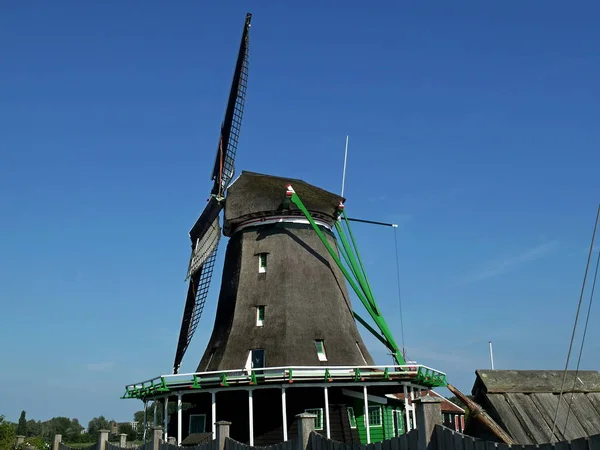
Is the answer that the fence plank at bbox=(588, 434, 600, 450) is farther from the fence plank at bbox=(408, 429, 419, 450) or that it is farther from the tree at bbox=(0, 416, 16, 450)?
the tree at bbox=(0, 416, 16, 450)

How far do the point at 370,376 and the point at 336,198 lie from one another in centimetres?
891

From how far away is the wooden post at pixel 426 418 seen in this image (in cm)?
711

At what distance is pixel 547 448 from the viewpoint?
189 inches

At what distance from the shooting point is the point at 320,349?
23.2m

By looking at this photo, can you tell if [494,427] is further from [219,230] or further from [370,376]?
[219,230]

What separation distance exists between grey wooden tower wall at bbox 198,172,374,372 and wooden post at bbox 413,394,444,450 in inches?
605

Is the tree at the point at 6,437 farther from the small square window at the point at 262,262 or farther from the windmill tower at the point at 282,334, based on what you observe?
the small square window at the point at 262,262

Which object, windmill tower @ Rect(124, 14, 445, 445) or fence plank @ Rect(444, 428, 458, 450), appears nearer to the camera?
fence plank @ Rect(444, 428, 458, 450)

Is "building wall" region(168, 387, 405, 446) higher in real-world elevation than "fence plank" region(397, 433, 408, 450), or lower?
higher

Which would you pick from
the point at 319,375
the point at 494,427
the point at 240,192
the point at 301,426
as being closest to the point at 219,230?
the point at 240,192

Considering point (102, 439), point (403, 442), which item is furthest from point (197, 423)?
point (403, 442)

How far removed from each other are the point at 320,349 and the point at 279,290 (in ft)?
9.11

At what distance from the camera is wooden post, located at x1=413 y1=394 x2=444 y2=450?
7.11 metres

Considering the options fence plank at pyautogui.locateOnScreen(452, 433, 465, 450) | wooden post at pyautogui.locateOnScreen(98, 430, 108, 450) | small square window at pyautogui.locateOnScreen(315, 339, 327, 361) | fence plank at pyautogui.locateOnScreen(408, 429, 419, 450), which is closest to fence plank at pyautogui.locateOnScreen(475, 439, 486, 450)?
fence plank at pyautogui.locateOnScreen(452, 433, 465, 450)
